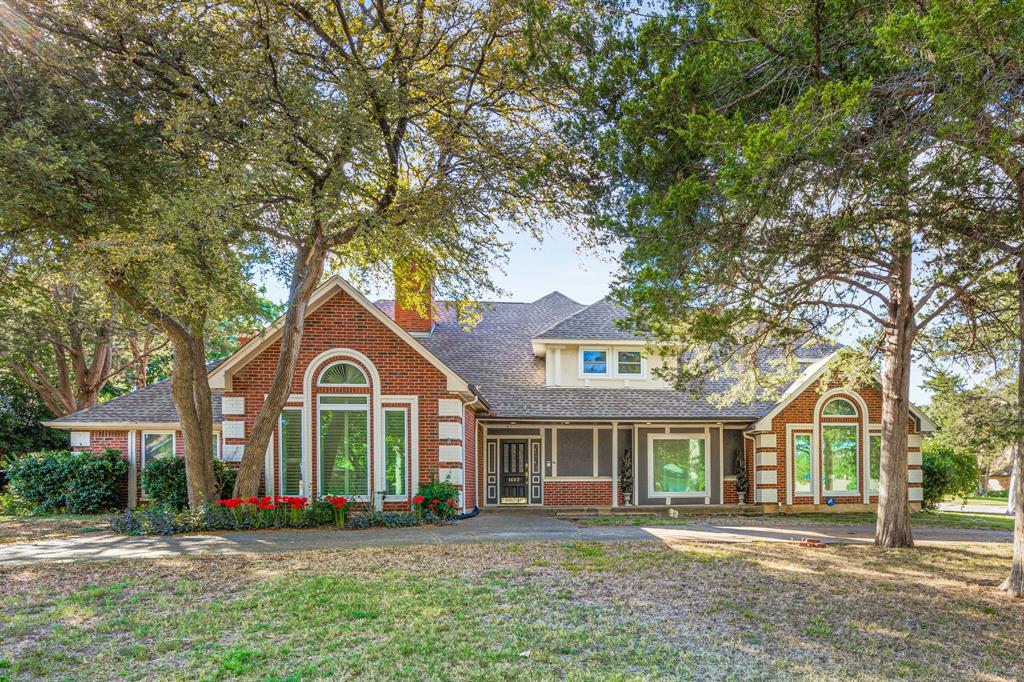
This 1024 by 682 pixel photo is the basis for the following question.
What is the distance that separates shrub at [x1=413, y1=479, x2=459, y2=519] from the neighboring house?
41 centimetres

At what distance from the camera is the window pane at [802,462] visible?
2059cm

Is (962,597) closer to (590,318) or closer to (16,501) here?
(590,318)

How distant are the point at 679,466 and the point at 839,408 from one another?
16.4 ft

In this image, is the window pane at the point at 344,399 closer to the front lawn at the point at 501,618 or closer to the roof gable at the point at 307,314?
the roof gable at the point at 307,314

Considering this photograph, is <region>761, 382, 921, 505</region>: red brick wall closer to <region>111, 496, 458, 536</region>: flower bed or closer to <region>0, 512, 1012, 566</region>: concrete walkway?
<region>0, 512, 1012, 566</region>: concrete walkway

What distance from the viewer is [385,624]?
24.4ft

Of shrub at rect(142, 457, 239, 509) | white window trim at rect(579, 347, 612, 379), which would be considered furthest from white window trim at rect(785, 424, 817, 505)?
shrub at rect(142, 457, 239, 509)

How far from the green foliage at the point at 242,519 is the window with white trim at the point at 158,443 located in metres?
4.84

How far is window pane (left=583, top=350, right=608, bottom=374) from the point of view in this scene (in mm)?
22062

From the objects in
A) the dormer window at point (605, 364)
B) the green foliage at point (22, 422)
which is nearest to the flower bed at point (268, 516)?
the dormer window at point (605, 364)

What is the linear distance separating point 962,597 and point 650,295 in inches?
238

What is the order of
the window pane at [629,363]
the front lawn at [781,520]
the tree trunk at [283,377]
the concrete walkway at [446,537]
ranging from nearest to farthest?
the concrete walkway at [446,537], the tree trunk at [283,377], the front lawn at [781,520], the window pane at [629,363]

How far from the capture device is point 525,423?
2122 centimetres

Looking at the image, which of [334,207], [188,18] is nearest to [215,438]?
[334,207]
